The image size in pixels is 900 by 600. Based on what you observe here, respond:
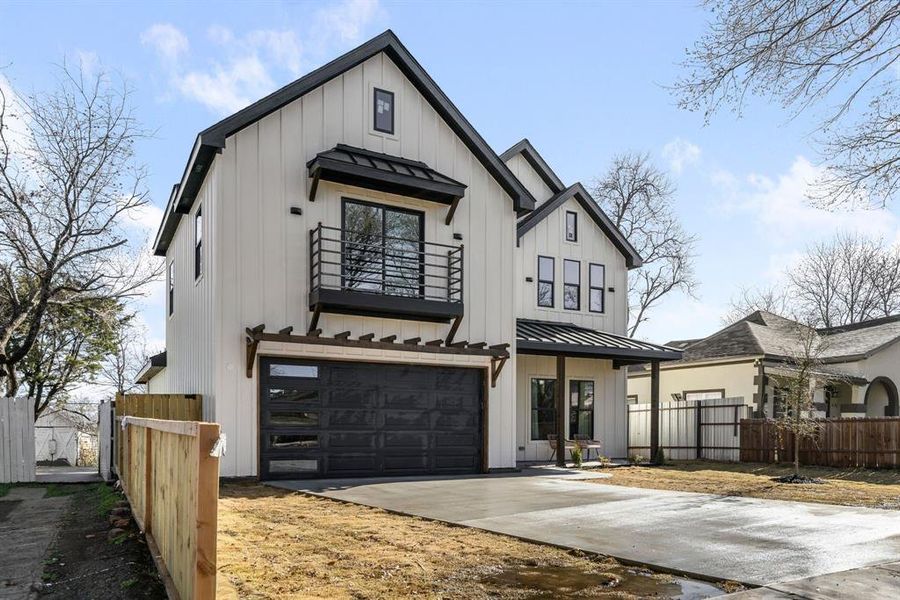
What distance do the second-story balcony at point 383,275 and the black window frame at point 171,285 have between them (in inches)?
303

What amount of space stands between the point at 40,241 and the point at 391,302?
1210 cm

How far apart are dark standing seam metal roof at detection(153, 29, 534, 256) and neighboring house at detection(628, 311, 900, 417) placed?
11.7m

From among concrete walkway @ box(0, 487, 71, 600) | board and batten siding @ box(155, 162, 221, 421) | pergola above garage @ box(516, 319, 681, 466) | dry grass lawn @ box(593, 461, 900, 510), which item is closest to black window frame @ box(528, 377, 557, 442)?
pergola above garage @ box(516, 319, 681, 466)

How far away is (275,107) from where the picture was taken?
46.0 ft

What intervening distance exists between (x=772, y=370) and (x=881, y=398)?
25.7 feet

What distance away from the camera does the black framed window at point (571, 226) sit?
856 inches

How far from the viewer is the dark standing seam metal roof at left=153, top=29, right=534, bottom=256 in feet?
44.5

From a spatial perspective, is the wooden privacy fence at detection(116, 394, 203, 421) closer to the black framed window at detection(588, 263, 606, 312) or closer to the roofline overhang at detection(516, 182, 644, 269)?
the roofline overhang at detection(516, 182, 644, 269)

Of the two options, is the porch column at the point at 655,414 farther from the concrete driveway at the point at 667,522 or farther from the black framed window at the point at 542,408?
the concrete driveway at the point at 667,522

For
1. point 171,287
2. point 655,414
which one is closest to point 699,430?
point 655,414

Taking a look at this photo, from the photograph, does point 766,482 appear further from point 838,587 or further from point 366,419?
point 838,587

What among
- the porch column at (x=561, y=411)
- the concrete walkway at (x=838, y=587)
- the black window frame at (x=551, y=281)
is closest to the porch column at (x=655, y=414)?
the porch column at (x=561, y=411)

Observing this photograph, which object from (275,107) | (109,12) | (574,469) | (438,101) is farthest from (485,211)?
(109,12)

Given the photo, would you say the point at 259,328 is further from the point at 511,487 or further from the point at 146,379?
the point at 146,379
